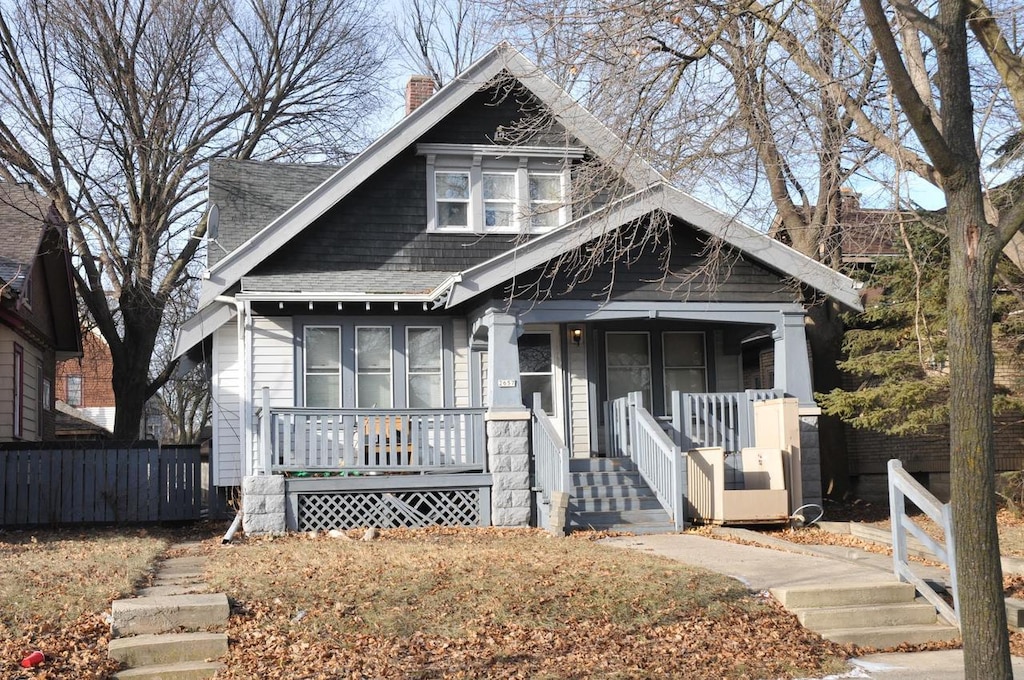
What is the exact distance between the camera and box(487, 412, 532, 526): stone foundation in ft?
49.8

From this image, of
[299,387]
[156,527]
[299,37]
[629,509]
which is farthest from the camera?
[299,37]

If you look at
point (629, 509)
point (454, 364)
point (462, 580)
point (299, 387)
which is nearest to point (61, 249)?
point (299, 387)

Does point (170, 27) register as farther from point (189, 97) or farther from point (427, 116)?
point (427, 116)

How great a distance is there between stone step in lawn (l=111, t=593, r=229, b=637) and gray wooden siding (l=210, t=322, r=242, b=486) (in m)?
9.06

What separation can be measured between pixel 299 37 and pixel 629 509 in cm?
2124

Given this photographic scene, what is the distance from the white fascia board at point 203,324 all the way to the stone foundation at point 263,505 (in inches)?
145

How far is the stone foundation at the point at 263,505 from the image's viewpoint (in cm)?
1458

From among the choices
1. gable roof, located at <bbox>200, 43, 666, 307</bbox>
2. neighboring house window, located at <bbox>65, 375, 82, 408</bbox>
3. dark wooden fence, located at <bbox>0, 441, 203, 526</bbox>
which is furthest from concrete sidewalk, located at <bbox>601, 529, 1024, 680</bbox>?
neighboring house window, located at <bbox>65, 375, 82, 408</bbox>

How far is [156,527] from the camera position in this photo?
18.0 meters

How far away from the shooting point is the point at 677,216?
1546cm

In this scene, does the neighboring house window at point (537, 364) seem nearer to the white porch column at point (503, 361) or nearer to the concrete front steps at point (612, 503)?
the concrete front steps at point (612, 503)

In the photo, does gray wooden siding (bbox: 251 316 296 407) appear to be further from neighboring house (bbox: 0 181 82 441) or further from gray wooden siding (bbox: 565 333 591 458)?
gray wooden siding (bbox: 565 333 591 458)

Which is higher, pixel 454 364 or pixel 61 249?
pixel 61 249

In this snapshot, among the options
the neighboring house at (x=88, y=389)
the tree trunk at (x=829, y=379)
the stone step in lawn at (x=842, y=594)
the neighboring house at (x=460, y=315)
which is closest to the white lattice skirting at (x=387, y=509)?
the neighboring house at (x=460, y=315)
